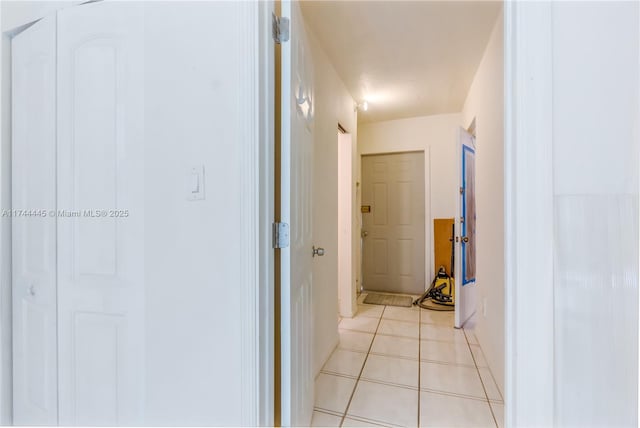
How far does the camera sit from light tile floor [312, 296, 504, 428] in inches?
62.1

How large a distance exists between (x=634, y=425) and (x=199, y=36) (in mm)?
1571

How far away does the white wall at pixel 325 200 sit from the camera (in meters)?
2.05

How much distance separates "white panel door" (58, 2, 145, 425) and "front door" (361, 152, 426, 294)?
3.47 meters

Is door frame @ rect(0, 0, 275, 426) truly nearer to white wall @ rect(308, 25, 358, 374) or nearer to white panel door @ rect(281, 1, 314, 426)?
white panel door @ rect(281, 1, 314, 426)

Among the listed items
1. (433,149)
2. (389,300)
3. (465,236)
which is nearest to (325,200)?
(465,236)

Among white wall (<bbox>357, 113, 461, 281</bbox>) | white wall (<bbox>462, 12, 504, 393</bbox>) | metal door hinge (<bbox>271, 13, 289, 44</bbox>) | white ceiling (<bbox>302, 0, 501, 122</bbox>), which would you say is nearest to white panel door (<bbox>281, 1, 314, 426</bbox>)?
metal door hinge (<bbox>271, 13, 289, 44</bbox>)

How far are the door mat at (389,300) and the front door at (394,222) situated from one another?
0.23 metres

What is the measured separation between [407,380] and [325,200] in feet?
4.68

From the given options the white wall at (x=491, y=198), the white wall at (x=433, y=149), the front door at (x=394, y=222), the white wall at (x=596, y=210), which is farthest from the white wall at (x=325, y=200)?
the front door at (x=394, y=222)

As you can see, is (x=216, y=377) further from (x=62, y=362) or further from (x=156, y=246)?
(x=62, y=362)

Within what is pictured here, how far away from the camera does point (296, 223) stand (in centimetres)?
119

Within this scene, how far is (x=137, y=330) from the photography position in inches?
41.0

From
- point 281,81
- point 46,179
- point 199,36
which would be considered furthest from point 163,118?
point 46,179

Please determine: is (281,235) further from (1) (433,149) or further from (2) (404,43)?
(1) (433,149)
